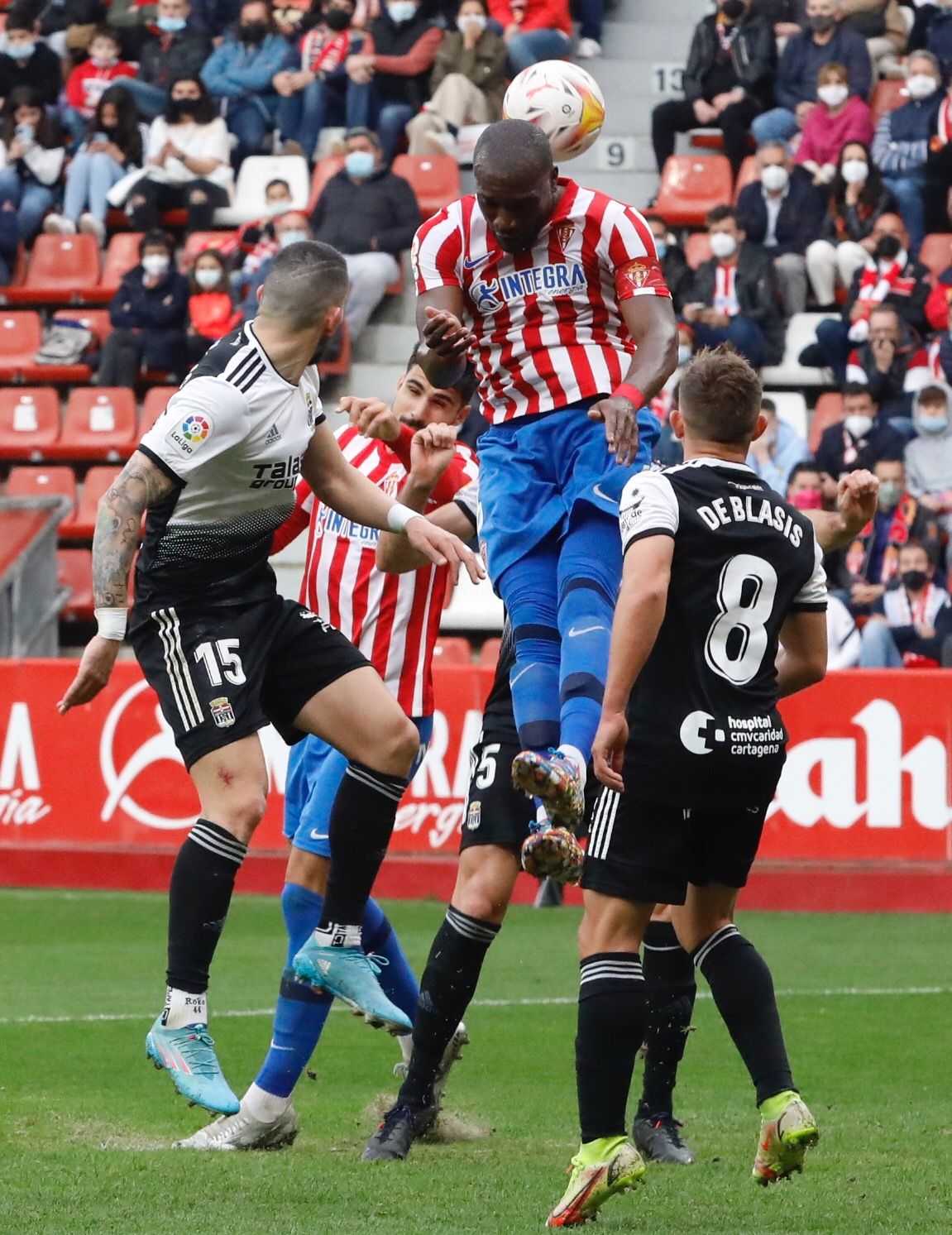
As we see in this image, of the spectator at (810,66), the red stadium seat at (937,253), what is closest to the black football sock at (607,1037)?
the red stadium seat at (937,253)

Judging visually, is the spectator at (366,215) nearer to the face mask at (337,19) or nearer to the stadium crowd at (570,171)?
the stadium crowd at (570,171)

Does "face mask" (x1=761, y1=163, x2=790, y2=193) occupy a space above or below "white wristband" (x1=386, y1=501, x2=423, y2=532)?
above

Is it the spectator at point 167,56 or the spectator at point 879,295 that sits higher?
the spectator at point 167,56

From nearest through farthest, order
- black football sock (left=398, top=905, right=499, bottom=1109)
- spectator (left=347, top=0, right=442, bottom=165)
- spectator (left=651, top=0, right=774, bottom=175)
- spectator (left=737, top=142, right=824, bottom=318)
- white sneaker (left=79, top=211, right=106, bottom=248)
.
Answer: black football sock (left=398, top=905, right=499, bottom=1109), spectator (left=737, top=142, right=824, bottom=318), spectator (left=651, top=0, right=774, bottom=175), spectator (left=347, top=0, right=442, bottom=165), white sneaker (left=79, top=211, right=106, bottom=248)

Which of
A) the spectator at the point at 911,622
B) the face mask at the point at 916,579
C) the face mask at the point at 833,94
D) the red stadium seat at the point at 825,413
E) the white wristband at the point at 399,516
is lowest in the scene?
the spectator at the point at 911,622

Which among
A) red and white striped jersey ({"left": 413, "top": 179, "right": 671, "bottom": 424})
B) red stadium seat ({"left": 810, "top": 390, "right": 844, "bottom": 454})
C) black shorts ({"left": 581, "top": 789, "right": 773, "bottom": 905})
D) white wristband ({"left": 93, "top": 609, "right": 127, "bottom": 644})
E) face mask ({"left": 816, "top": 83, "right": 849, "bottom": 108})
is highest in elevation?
face mask ({"left": 816, "top": 83, "right": 849, "bottom": 108})

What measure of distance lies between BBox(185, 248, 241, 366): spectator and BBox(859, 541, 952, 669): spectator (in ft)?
21.8

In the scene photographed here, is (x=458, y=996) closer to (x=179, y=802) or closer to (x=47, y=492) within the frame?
(x=179, y=802)

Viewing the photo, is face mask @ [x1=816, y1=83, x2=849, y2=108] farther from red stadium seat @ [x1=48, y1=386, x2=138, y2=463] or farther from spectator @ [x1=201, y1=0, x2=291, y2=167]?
red stadium seat @ [x1=48, y1=386, x2=138, y2=463]

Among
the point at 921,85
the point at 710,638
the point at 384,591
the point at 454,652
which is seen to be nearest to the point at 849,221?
the point at 921,85

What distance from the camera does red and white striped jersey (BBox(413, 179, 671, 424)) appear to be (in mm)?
6289

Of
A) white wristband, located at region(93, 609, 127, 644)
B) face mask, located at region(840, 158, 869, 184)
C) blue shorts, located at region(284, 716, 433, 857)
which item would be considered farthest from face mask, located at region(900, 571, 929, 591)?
white wristband, located at region(93, 609, 127, 644)

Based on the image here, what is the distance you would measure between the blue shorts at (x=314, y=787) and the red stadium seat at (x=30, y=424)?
1146cm

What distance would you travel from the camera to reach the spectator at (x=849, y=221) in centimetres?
1731
